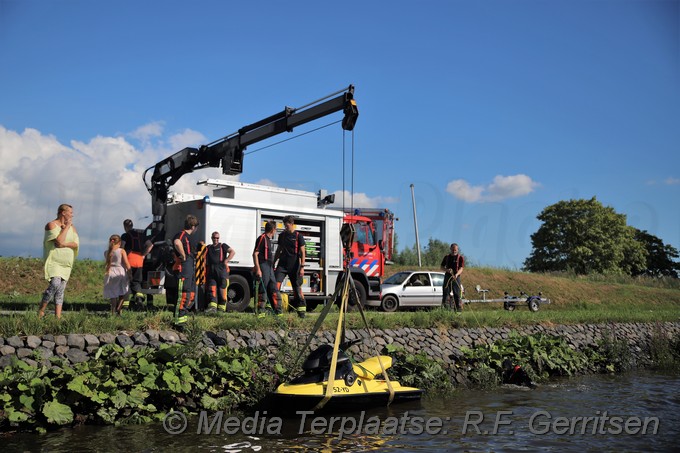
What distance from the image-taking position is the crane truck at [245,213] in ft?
48.6

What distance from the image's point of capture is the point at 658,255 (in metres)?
68.3

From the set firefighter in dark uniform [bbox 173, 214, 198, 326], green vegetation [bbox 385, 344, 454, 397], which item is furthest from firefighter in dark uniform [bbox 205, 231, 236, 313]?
green vegetation [bbox 385, 344, 454, 397]

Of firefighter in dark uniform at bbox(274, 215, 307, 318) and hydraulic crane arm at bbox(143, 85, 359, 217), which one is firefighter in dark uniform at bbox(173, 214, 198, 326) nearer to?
firefighter in dark uniform at bbox(274, 215, 307, 318)

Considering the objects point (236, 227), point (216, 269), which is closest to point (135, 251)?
point (236, 227)

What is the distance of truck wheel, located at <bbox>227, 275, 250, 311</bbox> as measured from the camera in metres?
14.6

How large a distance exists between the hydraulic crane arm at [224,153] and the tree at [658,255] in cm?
6272

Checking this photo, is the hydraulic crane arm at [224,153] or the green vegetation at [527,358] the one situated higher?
the hydraulic crane arm at [224,153]

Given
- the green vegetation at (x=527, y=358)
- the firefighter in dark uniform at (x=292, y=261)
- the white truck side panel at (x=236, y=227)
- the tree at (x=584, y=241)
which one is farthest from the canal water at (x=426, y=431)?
the tree at (x=584, y=241)

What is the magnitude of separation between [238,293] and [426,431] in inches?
316

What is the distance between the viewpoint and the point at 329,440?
23.8ft

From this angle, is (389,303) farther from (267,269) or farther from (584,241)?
(584,241)

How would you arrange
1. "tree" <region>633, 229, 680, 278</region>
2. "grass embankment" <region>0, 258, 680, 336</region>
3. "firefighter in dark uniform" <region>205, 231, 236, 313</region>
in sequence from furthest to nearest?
"tree" <region>633, 229, 680, 278</region>
"firefighter in dark uniform" <region>205, 231, 236, 313</region>
"grass embankment" <region>0, 258, 680, 336</region>

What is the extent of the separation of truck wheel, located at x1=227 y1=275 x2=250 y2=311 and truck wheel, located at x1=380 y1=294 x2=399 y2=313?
790 cm

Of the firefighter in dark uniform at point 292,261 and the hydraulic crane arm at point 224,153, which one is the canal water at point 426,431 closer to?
the firefighter in dark uniform at point 292,261
